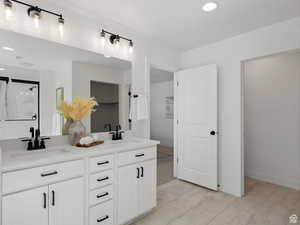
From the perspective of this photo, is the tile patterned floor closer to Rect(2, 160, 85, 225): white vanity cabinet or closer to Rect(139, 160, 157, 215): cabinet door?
Rect(139, 160, 157, 215): cabinet door

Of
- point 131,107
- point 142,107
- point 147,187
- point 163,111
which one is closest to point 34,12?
point 131,107

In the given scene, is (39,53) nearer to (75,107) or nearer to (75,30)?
(75,30)

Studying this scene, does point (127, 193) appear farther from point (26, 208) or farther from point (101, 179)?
point (26, 208)

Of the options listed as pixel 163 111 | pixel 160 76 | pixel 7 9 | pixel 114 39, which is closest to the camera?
pixel 7 9

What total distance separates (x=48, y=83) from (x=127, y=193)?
1.50 meters

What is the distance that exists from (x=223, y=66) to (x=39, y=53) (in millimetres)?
2587

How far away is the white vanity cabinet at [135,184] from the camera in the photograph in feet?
6.12

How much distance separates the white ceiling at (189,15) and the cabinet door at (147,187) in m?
1.82

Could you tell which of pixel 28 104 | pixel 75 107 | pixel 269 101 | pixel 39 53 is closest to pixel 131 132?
→ pixel 75 107

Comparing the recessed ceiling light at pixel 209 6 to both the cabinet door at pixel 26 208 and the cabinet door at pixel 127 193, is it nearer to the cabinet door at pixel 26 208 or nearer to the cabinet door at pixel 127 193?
the cabinet door at pixel 127 193

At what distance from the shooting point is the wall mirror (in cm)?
173

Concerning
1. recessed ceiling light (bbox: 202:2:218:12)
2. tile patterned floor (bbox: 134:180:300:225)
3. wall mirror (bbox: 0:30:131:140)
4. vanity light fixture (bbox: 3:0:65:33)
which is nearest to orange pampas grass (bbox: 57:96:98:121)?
wall mirror (bbox: 0:30:131:140)

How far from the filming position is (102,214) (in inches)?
67.4

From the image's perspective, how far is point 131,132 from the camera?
261cm
